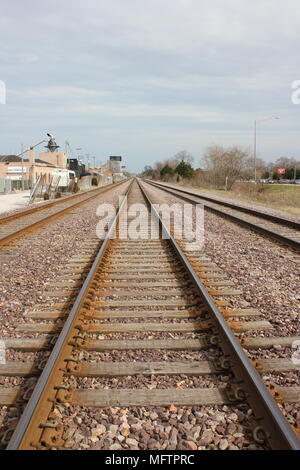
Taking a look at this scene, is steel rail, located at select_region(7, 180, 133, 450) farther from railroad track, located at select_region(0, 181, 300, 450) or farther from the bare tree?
the bare tree

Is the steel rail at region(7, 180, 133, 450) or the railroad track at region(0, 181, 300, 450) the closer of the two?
the steel rail at region(7, 180, 133, 450)

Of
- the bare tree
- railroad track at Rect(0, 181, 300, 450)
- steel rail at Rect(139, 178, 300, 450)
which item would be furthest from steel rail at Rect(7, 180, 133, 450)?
the bare tree

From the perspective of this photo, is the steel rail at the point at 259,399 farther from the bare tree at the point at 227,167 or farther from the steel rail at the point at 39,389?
the bare tree at the point at 227,167

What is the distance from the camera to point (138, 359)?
3.82 meters

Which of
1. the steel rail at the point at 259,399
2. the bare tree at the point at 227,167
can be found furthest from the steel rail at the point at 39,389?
the bare tree at the point at 227,167

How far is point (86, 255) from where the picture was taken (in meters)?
8.66

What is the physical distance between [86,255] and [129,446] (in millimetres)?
6202

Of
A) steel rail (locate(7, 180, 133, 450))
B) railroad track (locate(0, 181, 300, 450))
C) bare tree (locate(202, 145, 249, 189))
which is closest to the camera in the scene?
steel rail (locate(7, 180, 133, 450))

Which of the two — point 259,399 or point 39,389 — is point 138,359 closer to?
point 39,389

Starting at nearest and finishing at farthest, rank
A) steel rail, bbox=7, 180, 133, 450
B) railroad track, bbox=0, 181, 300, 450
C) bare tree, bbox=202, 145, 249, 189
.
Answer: steel rail, bbox=7, 180, 133, 450 → railroad track, bbox=0, 181, 300, 450 → bare tree, bbox=202, 145, 249, 189

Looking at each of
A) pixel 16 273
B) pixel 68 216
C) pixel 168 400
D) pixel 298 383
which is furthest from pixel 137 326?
pixel 68 216

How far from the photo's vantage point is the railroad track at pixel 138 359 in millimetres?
2770

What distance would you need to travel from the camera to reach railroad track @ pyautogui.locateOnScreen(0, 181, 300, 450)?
109 inches
